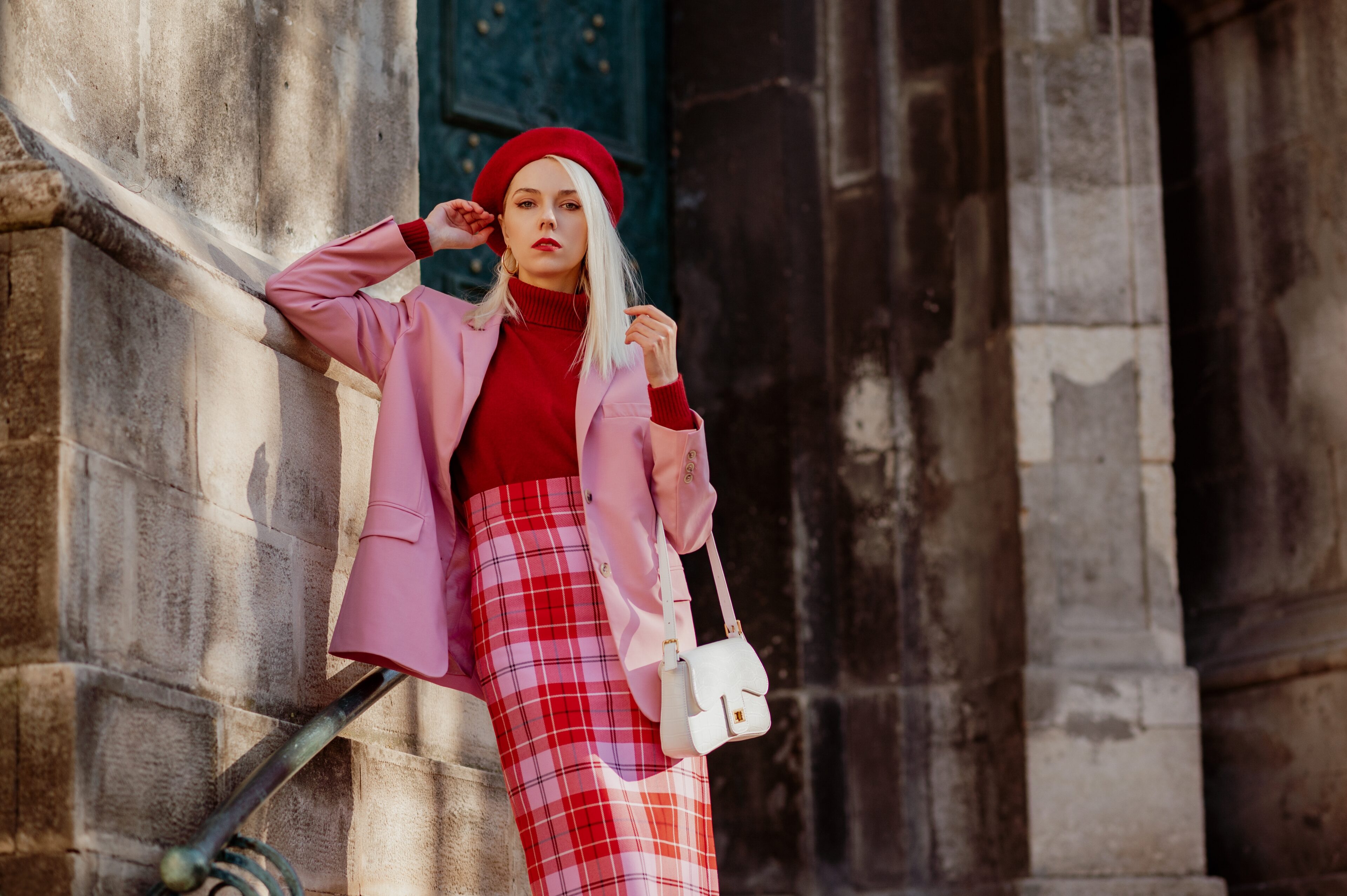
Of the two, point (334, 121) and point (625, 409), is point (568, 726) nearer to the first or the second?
point (625, 409)

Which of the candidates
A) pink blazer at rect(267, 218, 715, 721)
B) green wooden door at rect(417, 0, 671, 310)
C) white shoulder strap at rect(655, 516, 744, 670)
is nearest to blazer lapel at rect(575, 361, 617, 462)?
pink blazer at rect(267, 218, 715, 721)

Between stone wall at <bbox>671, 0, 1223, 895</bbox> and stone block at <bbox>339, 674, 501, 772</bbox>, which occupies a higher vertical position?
stone wall at <bbox>671, 0, 1223, 895</bbox>

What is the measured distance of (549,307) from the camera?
3756 mm

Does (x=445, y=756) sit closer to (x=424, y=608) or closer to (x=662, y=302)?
(x=424, y=608)

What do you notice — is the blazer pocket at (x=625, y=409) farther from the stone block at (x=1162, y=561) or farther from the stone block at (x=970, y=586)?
the stone block at (x=1162, y=561)

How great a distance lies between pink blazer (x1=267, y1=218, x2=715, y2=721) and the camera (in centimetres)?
345

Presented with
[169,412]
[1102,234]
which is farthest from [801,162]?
[169,412]

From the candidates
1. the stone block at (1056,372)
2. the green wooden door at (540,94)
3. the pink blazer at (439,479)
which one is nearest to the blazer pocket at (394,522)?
the pink blazer at (439,479)

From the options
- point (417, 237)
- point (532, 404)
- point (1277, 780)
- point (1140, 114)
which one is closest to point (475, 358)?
point (532, 404)

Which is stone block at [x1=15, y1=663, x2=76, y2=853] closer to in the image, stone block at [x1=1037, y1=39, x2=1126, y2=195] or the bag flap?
the bag flap

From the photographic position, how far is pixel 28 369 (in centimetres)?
304

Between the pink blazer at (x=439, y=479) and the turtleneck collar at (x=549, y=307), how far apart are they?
0.27 feet

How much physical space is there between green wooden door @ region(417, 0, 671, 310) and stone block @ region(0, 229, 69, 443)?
3167 millimetres

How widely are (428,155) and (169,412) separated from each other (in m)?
3.34
